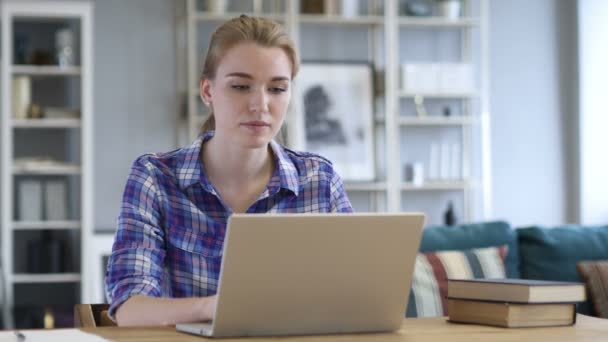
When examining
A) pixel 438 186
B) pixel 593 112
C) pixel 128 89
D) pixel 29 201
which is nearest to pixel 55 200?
pixel 29 201

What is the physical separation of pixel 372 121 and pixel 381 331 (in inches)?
176

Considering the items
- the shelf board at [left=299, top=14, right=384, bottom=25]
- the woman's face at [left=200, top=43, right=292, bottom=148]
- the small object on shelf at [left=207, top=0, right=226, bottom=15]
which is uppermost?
the small object on shelf at [left=207, top=0, right=226, bottom=15]

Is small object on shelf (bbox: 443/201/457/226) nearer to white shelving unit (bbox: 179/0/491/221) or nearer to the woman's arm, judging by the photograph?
white shelving unit (bbox: 179/0/491/221)

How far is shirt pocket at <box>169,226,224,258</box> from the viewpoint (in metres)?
2.06

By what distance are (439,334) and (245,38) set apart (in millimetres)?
769

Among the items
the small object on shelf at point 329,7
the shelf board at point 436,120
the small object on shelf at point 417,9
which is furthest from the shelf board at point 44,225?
the small object on shelf at point 417,9

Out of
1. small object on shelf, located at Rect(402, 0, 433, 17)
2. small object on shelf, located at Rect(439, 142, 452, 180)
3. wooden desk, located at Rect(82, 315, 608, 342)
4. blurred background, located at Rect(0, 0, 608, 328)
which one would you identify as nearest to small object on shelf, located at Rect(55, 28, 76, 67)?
blurred background, located at Rect(0, 0, 608, 328)

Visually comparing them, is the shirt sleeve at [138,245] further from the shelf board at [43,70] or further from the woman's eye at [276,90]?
the shelf board at [43,70]

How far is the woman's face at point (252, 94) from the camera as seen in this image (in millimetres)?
2025

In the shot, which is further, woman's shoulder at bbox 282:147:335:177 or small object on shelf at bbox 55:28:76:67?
small object on shelf at bbox 55:28:76:67

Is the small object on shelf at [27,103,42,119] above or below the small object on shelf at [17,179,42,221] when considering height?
above

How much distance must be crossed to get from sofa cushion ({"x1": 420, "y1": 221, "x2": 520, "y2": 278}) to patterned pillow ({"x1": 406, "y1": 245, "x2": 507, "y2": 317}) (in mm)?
40

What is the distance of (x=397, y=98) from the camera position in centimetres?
611

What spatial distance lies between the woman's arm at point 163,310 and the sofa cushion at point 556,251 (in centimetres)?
205
